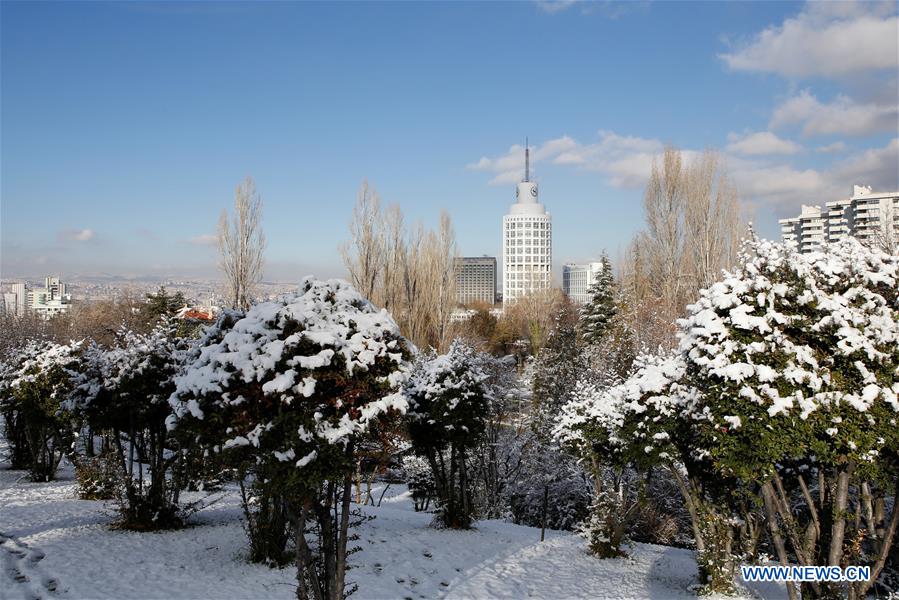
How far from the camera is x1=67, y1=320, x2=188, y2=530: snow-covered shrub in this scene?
816 cm

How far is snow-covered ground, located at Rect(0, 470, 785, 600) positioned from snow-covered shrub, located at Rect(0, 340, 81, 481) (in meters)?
1.52

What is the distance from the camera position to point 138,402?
8.20 m

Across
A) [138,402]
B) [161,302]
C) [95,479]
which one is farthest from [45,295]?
[138,402]

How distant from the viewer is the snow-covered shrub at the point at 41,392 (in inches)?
428

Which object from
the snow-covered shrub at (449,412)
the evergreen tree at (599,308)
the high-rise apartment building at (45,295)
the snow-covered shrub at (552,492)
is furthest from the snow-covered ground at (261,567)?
the high-rise apartment building at (45,295)

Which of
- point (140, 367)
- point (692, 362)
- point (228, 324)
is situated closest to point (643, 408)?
point (692, 362)

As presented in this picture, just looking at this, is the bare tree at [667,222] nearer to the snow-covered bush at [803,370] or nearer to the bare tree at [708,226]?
the bare tree at [708,226]

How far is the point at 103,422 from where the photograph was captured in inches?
335

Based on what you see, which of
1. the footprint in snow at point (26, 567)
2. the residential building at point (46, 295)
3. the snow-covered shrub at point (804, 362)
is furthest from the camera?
the residential building at point (46, 295)

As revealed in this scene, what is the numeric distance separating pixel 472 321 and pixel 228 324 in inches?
1631

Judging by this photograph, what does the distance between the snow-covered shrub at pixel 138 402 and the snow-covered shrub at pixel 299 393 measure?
4357mm

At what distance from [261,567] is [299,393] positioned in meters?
3.95

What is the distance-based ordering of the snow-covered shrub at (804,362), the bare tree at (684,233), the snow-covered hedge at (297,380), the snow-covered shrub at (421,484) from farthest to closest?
the bare tree at (684,233) → the snow-covered shrub at (421,484) → the snow-covered shrub at (804,362) → the snow-covered hedge at (297,380)

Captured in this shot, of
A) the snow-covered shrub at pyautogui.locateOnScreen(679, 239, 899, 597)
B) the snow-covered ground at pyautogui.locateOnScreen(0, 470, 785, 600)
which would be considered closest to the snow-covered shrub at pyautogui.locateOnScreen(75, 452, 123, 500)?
the snow-covered ground at pyautogui.locateOnScreen(0, 470, 785, 600)
